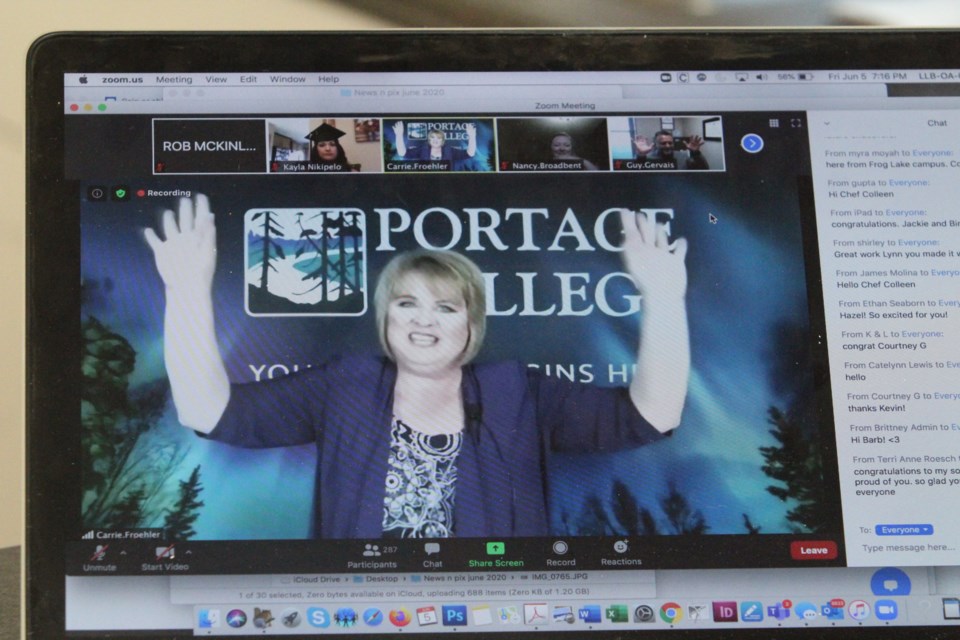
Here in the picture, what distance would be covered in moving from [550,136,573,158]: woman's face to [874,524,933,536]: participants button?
0.30 metres

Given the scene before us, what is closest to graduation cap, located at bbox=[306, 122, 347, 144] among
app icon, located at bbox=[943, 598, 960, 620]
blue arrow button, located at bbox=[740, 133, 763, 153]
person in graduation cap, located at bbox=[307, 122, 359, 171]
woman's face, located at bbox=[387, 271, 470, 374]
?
person in graduation cap, located at bbox=[307, 122, 359, 171]

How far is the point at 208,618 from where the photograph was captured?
1.74 ft

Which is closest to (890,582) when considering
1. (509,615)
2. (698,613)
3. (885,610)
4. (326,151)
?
(885,610)

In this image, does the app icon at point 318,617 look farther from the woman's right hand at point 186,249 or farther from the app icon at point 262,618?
the woman's right hand at point 186,249

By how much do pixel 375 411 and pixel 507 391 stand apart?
0.08 meters

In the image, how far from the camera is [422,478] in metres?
0.54

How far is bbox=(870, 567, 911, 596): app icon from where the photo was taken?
0.54 m

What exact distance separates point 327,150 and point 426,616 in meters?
0.29

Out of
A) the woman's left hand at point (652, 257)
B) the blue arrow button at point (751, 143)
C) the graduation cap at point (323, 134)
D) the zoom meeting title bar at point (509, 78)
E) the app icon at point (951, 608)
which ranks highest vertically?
the zoom meeting title bar at point (509, 78)

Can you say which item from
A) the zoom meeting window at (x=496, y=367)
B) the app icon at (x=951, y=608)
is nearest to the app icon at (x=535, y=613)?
the zoom meeting window at (x=496, y=367)

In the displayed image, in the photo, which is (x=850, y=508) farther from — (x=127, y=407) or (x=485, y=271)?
(x=127, y=407)

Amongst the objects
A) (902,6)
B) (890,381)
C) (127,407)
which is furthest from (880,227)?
(902,6)

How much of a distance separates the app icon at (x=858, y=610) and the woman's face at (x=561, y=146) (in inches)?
12.7

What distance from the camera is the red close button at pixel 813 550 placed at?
0.54 meters
